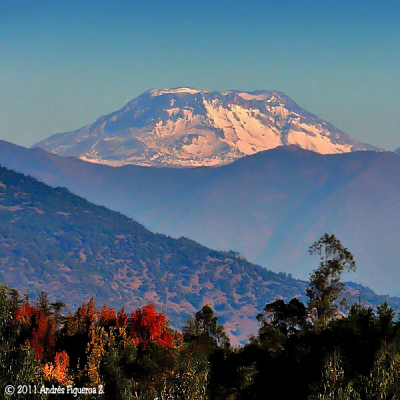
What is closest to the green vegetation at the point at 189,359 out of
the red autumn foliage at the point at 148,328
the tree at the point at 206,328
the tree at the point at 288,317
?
the red autumn foliage at the point at 148,328

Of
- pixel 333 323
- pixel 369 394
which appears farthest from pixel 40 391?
pixel 333 323

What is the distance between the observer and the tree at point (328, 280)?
73.1m

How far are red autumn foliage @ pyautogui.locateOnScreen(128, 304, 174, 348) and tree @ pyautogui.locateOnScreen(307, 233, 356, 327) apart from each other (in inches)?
463

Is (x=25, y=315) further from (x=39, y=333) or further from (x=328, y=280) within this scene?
(x=328, y=280)

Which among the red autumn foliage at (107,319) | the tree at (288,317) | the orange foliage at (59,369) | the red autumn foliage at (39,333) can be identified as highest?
the tree at (288,317)

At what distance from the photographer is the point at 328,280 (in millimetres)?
75562

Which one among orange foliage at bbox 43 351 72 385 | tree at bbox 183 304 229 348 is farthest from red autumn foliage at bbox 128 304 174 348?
Answer: tree at bbox 183 304 229 348

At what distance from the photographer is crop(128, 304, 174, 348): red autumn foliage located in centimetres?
6662

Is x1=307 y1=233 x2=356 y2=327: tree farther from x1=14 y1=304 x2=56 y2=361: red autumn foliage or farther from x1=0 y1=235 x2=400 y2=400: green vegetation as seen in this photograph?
x1=14 y1=304 x2=56 y2=361: red autumn foliage

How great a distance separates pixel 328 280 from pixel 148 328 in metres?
15.6

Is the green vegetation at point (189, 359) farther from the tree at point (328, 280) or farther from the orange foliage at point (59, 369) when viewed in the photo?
the tree at point (328, 280)

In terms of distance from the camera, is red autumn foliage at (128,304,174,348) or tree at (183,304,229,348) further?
tree at (183,304,229,348)

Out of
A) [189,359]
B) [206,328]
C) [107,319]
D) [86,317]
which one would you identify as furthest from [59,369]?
[206,328]

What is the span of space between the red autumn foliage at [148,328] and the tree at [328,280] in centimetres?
1177
